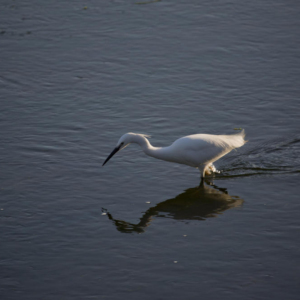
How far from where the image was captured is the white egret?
29.0 feet

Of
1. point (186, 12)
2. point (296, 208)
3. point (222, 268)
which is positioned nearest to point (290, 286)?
point (222, 268)

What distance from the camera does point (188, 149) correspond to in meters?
8.85

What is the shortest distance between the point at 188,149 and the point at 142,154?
4.45 ft

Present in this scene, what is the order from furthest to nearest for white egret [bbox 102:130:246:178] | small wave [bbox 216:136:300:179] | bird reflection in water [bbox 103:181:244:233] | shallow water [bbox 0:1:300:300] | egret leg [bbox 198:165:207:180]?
1. small wave [bbox 216:136:300:179]
2. egret leg [bbox 198:165:207:180]
3. white egret [bbox 102:130:246:178]
4. bird reflection in water [bbox 103:181:244:233]
5. shallow water [bbox 0:1:300:300]

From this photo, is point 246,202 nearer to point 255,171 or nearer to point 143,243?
point 255,171

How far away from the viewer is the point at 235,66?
1286 cm

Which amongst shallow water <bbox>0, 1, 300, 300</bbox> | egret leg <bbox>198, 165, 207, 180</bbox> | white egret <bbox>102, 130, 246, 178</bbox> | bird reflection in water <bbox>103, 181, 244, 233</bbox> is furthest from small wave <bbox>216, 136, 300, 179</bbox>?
bird reflection in water <bbox>103, 181, 244, 233</bbox>

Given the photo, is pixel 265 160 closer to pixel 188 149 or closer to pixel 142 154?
pixel 188 149

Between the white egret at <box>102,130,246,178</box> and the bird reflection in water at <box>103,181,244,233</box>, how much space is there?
0.48 meters

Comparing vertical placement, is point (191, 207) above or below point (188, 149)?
below

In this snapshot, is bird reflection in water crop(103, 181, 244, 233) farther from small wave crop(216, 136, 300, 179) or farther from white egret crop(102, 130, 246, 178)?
small wave crop(216, 136, 300, 179)

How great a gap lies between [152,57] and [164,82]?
1438 mm

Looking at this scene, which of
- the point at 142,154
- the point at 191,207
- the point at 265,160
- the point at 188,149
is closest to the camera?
the point at 191,207

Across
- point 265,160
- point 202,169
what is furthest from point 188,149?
point 265,160
